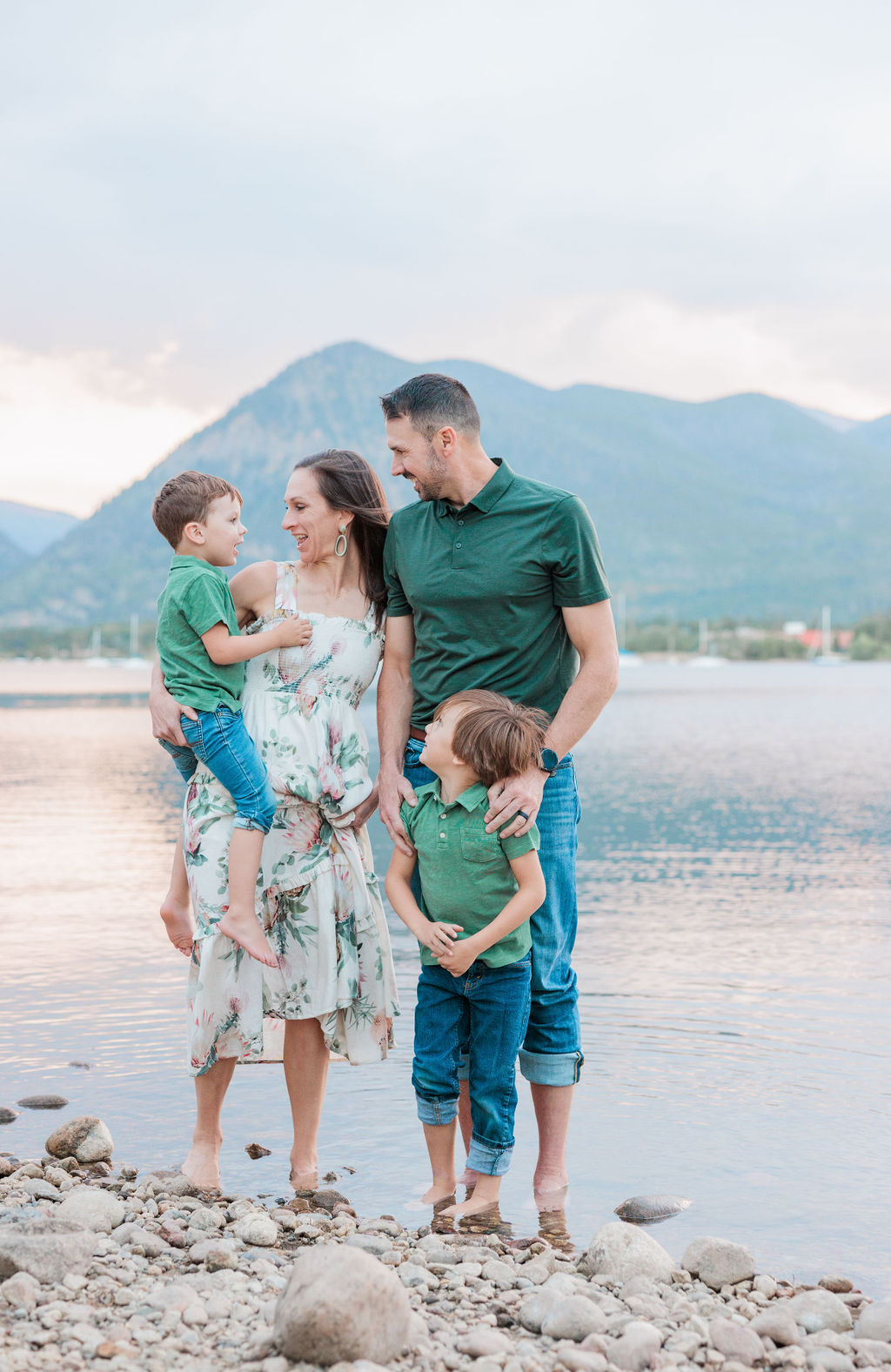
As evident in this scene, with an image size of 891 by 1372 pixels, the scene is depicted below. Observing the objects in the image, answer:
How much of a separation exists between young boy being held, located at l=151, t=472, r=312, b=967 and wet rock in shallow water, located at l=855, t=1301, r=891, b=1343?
5.45ft

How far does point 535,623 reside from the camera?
380 centimetres

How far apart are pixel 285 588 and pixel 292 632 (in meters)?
0.19

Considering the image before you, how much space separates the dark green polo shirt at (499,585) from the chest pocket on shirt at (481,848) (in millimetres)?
408

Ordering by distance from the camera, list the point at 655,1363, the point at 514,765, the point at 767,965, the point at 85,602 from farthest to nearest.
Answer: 1. the point at 85,602
2. the point at 767,965
3. the point at 514,765
4. the point at 655,1363

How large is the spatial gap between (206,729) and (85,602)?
174 metres

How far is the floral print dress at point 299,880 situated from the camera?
3.88m

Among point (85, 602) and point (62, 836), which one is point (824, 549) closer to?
point (85, 602)

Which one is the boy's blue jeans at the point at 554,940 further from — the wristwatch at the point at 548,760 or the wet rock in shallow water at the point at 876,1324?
the wet rock in shallow water at the point at 876,1324

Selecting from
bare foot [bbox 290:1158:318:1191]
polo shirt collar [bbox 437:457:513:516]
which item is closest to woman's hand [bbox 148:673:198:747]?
polo shirt collar [bbox 437:457:513:516]

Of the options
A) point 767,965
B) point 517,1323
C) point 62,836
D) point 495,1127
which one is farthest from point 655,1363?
point 62,836

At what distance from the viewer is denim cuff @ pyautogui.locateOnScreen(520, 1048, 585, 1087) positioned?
3.92 meters

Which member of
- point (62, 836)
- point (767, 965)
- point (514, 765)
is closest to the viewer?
point (514, 765)

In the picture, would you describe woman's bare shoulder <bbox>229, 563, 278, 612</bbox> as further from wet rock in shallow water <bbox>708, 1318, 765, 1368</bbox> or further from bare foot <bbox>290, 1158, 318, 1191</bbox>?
wet rock in shallow water <bbox>708, 1318, 765, 1368</bbox>

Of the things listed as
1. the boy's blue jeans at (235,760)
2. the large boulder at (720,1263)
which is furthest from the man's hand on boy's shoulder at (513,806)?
the large boulder at (720,1263)
